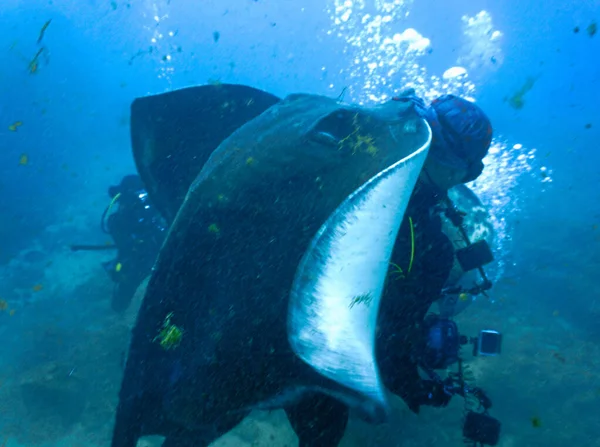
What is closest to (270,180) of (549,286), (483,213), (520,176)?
(483,213)

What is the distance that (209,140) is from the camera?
174 inches

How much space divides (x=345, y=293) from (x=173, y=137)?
308 centimetres

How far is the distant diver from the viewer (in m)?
2.05

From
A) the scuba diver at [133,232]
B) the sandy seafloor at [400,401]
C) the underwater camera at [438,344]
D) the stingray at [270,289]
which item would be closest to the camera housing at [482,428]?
the underwater camera at [438,344]

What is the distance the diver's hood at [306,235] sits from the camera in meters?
2.04

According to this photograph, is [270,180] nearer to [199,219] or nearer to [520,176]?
[199,219]

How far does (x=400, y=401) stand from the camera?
561 centimetres

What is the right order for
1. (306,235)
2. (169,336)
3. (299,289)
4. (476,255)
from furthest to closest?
1. (476,255)
2. (306,235)
3. (169,336)
4. (299,289)

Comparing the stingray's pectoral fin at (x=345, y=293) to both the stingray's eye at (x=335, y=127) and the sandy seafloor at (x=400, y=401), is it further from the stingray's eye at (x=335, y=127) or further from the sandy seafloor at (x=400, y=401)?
the sandy seafloor at (x=400, y=401)

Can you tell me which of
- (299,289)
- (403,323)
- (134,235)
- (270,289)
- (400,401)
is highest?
(299,289)

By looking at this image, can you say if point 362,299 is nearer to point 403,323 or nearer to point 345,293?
point 345,293

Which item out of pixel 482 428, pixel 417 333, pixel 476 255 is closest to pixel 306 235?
pixel 417 333

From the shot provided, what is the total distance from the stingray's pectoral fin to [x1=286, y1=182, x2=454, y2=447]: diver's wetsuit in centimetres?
80

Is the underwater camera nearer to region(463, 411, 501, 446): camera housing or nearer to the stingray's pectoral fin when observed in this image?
region(463, 411, 501, 446): camera housing
